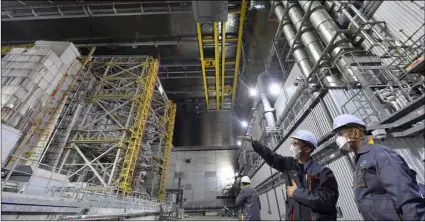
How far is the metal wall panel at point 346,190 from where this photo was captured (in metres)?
4.03

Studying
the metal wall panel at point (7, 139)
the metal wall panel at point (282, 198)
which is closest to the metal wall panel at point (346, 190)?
the metal wall panel at point (282, 198)

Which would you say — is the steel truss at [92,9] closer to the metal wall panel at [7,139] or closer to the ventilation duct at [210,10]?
the metal wall panel at [7,139]

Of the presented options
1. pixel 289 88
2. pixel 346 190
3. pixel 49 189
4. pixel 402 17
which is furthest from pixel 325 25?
pixel 49 189

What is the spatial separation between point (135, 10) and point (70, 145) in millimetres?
9773

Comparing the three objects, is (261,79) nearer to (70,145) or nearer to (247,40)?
(247,40)

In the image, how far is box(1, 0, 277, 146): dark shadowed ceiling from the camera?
514 inches

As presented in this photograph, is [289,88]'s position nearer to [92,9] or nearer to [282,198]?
[282,198]

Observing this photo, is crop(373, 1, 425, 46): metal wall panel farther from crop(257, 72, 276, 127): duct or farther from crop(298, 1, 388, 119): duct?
crop(257, 72, 276, 127): duct

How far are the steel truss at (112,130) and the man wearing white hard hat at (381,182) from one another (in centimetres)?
1061

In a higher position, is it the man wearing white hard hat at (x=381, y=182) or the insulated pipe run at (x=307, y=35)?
the insulated pipe run at (x=307, y=35)

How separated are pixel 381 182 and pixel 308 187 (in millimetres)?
715

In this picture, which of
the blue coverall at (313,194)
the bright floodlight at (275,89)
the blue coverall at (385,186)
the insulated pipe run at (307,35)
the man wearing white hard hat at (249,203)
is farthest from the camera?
the bright floodlight at (275,89)

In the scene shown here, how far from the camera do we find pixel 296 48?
7984 millimetres

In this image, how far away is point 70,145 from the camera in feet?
36.9
